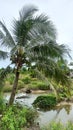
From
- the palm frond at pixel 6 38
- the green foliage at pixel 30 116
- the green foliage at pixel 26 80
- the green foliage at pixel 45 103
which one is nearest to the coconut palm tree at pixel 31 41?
the palm frond at pixel 6 38

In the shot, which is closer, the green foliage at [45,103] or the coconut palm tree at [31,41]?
the coconut palm tree at [31,41]

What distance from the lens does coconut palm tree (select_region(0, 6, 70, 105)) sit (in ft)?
47.7

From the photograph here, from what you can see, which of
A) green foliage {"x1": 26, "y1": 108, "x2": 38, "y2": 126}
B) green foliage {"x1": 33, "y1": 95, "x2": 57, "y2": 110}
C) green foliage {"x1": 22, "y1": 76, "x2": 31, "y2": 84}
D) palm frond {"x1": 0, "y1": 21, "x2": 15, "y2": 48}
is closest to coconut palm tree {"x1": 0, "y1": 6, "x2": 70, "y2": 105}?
palm frond {"x1": 0, "y1": 21, "x2": 15, "y2": 48}

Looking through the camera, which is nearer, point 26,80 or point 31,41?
point 31,41

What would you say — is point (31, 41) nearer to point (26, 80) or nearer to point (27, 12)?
point (27, 12)

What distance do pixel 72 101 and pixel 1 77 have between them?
34.5 ft

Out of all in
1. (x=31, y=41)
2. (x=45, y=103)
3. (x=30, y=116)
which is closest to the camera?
(x=30, y=116)

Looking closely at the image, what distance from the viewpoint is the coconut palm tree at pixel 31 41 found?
14.5 metres

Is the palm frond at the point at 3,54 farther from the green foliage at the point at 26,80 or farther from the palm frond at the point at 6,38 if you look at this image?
the green foliage at the point at 26,80

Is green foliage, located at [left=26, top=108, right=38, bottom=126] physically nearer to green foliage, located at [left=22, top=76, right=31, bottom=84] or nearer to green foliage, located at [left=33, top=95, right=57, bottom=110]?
green foliage, located at [left=33, top=95, right=57, bottom=110]

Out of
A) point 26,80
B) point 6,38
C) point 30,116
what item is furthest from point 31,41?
point 26,80

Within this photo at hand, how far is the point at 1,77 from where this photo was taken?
14.9 m

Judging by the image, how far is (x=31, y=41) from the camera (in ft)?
48.7

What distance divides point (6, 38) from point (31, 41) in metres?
1.28
